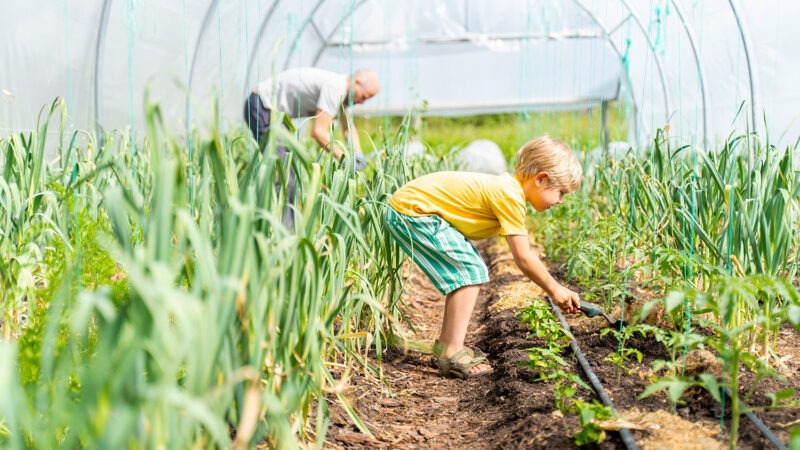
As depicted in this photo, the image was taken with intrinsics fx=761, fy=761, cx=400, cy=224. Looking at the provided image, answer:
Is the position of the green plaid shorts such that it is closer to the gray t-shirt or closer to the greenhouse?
the greenhouse

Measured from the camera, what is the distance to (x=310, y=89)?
4.27 meters

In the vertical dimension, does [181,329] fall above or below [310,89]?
below

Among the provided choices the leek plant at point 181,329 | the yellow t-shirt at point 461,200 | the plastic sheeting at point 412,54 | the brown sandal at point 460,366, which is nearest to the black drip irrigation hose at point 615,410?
the brown sandal at point 460,366

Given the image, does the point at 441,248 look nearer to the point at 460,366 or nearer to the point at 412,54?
the point at 460,366

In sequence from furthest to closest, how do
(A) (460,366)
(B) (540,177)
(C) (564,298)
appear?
(A) (460,366), (B) (540,177), (C) (564,298)

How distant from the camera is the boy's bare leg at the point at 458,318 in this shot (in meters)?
2.54

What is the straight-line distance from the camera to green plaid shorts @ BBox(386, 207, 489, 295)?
8.21ft

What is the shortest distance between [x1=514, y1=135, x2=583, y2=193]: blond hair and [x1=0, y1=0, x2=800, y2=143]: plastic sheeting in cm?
31

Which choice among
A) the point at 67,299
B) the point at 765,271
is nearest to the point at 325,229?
the point at 67,299

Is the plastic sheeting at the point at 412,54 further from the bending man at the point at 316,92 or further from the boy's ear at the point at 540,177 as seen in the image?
the boy's ear at the point at 540,177

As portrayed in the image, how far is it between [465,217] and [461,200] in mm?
59

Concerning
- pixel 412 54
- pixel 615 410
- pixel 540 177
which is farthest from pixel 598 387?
pixel 412 54

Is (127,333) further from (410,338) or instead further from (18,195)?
(410,338)

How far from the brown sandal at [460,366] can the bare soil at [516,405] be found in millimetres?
25
